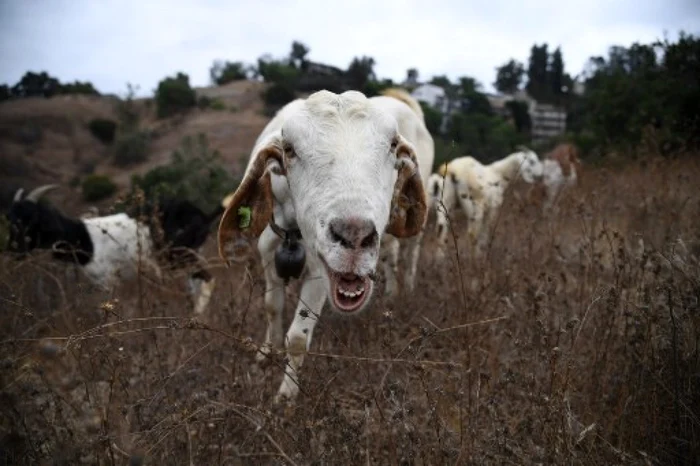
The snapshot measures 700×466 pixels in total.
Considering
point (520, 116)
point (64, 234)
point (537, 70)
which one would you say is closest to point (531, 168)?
point (64, 234)

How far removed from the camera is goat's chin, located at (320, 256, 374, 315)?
7.37ft

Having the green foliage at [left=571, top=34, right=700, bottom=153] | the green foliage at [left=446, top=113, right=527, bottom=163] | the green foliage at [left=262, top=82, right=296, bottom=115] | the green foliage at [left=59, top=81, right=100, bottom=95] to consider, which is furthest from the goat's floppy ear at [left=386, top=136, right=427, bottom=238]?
the green foliage at [left=59, top=81, right=100, bottom=95]

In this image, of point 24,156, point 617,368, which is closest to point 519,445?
point 617,368

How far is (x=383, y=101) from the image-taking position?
506 centimetres

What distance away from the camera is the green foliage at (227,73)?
58.9 m

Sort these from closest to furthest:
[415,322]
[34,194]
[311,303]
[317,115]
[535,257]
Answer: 1. [317,115]
2. [311,303]
3. [415,322]
4. [535,257]
5. [34,194]

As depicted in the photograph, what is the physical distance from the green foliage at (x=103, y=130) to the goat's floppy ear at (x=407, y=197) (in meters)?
41.3

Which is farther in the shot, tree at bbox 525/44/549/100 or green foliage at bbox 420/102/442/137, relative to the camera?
tree at bbox 525/44/549/100

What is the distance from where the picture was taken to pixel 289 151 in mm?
2639

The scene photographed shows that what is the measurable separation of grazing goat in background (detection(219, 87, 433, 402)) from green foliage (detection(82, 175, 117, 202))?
2860cm

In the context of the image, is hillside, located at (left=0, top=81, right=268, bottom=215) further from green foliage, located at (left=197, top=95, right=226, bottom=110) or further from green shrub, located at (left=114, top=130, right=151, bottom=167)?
green shrub, located at (left=114, top=130, right=151, bottom=167)

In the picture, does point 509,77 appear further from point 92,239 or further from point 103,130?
point 92,239

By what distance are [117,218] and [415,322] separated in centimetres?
556

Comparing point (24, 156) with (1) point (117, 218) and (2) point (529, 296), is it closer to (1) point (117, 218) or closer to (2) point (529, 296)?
(1) point (117, 218)
